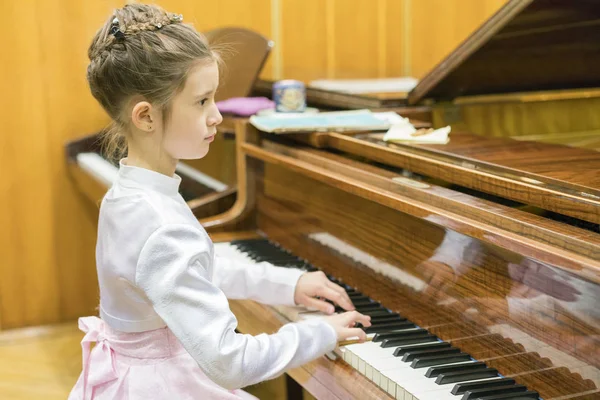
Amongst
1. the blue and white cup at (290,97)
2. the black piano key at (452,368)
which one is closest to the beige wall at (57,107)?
the blue and white cup at (290,97)

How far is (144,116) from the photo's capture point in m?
1.53

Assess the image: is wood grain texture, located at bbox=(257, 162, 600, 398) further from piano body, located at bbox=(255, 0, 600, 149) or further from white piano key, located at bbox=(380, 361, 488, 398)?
piano body, located at bbox=(255, 0, 600, 149)

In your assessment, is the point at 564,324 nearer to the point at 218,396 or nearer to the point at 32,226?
the point at 218,396

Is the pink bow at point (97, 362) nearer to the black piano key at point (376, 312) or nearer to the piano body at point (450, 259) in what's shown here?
the piano body at point (450, 259)

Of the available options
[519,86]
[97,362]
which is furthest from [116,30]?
[519,86]

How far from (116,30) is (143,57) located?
0.24 ft

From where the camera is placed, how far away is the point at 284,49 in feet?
15.1

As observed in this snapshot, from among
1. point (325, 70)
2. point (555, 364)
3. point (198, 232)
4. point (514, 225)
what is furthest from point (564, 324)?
point (325, 70)

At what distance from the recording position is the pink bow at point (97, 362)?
5.31 feet

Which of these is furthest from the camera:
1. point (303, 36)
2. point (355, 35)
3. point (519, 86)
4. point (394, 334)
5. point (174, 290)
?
point (355, 35)

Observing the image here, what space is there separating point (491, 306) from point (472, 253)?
11 centimetres

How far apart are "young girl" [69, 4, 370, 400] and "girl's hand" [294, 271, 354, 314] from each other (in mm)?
155

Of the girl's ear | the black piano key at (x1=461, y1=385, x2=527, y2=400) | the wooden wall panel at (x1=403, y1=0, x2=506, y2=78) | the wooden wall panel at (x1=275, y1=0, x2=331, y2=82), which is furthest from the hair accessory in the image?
the wooden wall panel at (x1=403, y1=0, x2=506, y2=78)

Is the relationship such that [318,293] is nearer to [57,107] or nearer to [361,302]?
[361,302]
